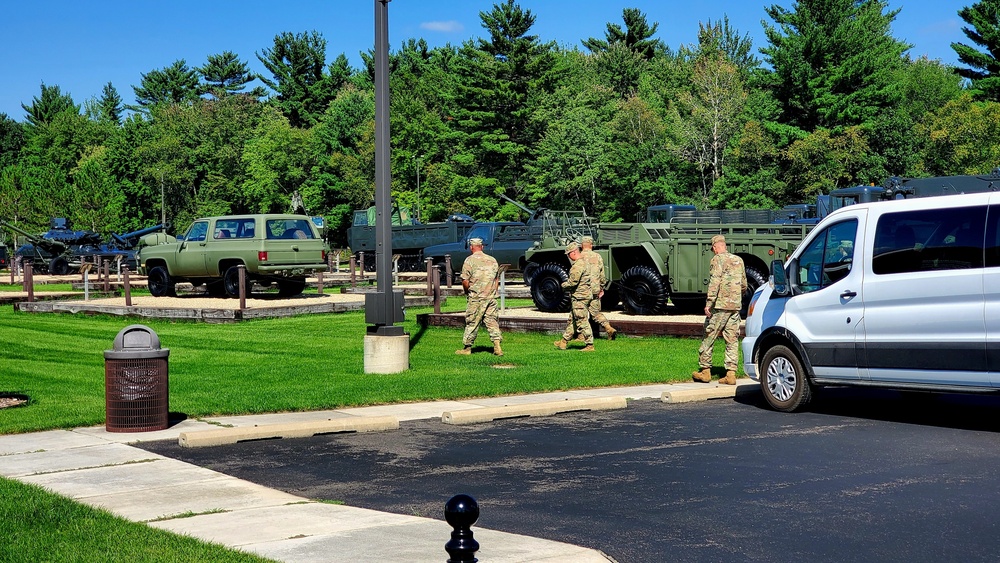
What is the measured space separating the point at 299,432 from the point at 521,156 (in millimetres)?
61374

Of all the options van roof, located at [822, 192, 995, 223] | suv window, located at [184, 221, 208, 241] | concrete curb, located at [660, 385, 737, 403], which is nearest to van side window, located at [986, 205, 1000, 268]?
van roof, located at [822, 192, 995, 223]

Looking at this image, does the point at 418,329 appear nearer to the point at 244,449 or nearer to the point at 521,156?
the point at 244,449

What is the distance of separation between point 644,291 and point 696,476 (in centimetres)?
1515

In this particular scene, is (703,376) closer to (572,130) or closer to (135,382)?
(135,382)

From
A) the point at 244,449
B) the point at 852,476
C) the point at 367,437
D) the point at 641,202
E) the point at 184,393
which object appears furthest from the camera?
the point at 641,202

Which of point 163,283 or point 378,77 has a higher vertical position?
point 378,77

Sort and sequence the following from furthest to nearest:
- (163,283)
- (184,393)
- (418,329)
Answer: (163,283) < (418,329) < (184,393)

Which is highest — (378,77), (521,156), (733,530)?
(521,156)

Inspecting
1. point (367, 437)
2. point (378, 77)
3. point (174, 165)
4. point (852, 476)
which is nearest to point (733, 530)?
point (852, 476)

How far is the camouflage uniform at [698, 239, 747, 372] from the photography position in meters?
14.6

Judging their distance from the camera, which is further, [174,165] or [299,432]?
[174,165]

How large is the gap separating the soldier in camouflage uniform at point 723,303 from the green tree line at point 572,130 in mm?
38667

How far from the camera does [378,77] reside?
15117 mm

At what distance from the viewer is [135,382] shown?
10898 mm
